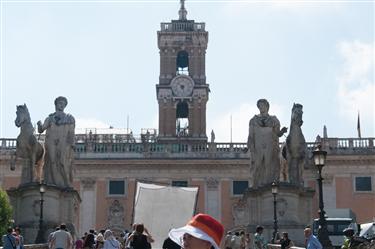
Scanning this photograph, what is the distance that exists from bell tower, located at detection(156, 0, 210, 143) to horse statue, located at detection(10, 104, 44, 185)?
34305mm

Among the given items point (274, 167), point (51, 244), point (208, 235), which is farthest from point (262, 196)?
point (208, 235)

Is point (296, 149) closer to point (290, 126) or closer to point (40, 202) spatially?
point (290, 126)

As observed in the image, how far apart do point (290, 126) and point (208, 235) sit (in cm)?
2056

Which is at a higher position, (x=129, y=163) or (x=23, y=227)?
Result: (x=129, y=163)

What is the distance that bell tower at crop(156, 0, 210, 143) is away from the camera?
6028cm

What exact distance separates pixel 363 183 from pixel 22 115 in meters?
35.8

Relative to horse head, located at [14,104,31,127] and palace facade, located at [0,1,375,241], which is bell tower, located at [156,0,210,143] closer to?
palace facade, located at [0,1,375,241]

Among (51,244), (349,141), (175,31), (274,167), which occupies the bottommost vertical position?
(51,244)

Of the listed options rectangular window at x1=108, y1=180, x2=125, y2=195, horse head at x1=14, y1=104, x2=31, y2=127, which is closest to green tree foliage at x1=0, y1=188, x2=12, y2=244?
rectangular window at x1=108, y1=180, x2=125, y2=195

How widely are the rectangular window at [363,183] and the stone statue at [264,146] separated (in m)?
30.3

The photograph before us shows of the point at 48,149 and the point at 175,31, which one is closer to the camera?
the point at 48,149

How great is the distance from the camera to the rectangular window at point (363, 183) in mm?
54125

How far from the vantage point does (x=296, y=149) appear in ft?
81.1

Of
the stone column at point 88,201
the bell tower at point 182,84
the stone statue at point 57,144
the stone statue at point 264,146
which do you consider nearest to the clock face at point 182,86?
the bell tower at point 182,84
